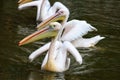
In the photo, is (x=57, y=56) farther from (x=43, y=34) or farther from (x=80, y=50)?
(x=80, y=50)

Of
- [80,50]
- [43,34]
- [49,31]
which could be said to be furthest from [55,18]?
[80,50]

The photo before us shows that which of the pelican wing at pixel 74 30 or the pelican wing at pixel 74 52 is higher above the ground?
the pelican wing at pixel 74 30

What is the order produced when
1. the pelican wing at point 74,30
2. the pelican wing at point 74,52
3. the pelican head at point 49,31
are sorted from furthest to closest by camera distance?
the pelican wing at point 74,30, the pelican wing at point 74,52, the pelican head at point 49,31

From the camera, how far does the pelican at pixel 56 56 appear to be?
863cm

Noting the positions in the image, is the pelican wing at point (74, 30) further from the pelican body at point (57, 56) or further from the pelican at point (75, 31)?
the pelican body at point (57, 56)

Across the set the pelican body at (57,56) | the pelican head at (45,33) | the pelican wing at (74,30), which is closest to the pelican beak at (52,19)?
the pelican head at (45,33)

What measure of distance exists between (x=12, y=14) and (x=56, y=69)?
15.5 feet

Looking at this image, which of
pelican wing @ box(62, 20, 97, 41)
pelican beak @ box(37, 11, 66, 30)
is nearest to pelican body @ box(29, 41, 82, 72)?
pelican beak @ box(37, 11, 66, 30)

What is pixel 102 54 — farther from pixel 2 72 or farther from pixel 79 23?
pixel 2 72

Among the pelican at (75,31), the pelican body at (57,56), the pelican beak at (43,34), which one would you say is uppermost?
the pelican at (75,31)

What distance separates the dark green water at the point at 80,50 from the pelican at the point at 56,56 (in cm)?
12

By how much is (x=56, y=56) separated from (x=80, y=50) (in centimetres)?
166

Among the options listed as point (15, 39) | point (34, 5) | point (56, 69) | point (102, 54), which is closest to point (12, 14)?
point (34, 5)

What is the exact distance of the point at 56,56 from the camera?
8.85 meters
